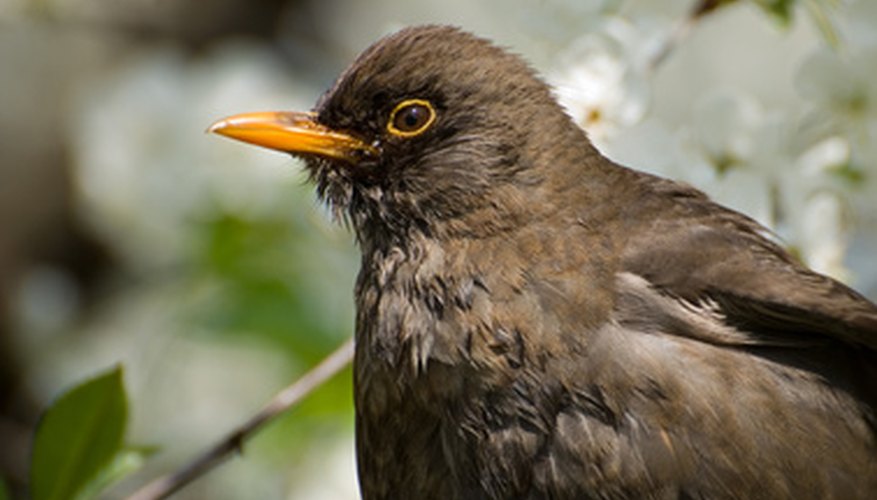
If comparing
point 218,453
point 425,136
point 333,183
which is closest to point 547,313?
point 425,136

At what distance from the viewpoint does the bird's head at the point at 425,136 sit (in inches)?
177

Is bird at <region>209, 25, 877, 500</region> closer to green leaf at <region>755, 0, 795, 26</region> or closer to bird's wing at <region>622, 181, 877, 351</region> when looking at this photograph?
bird's wing at <region>622, 181, 877, 351</region>

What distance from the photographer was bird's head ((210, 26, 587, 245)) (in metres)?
4.48

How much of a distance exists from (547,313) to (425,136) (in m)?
0.54

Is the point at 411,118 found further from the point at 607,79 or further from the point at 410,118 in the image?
the point at 607,79

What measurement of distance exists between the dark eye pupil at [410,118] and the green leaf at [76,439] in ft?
2.64

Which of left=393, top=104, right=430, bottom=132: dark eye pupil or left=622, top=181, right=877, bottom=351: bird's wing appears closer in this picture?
left=622, top=181, right=877, bottom=351: bird's wing

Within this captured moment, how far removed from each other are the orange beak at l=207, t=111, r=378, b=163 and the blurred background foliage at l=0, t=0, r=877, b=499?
17 cm

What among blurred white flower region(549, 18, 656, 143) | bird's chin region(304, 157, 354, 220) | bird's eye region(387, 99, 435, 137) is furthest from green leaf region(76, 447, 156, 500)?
blurred white flower region(549, 18, 656, 143)

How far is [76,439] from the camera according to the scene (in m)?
4.41

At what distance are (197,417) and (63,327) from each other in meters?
0.84

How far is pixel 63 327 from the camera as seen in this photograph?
22.3 ft

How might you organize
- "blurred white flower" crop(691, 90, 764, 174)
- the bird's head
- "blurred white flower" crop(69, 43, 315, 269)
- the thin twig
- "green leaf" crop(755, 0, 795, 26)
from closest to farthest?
the thin twig, the bird's head, "green leaf" crop(755, 0, 795, 26), "blurred white flower" crop(691, 90, 764, 174), "blurred white flower" crop(69, 43, 315, 269)

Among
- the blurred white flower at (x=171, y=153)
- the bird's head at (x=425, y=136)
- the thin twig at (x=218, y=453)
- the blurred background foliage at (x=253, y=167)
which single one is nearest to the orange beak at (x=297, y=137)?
the bird's head at (x=425, y=136)
